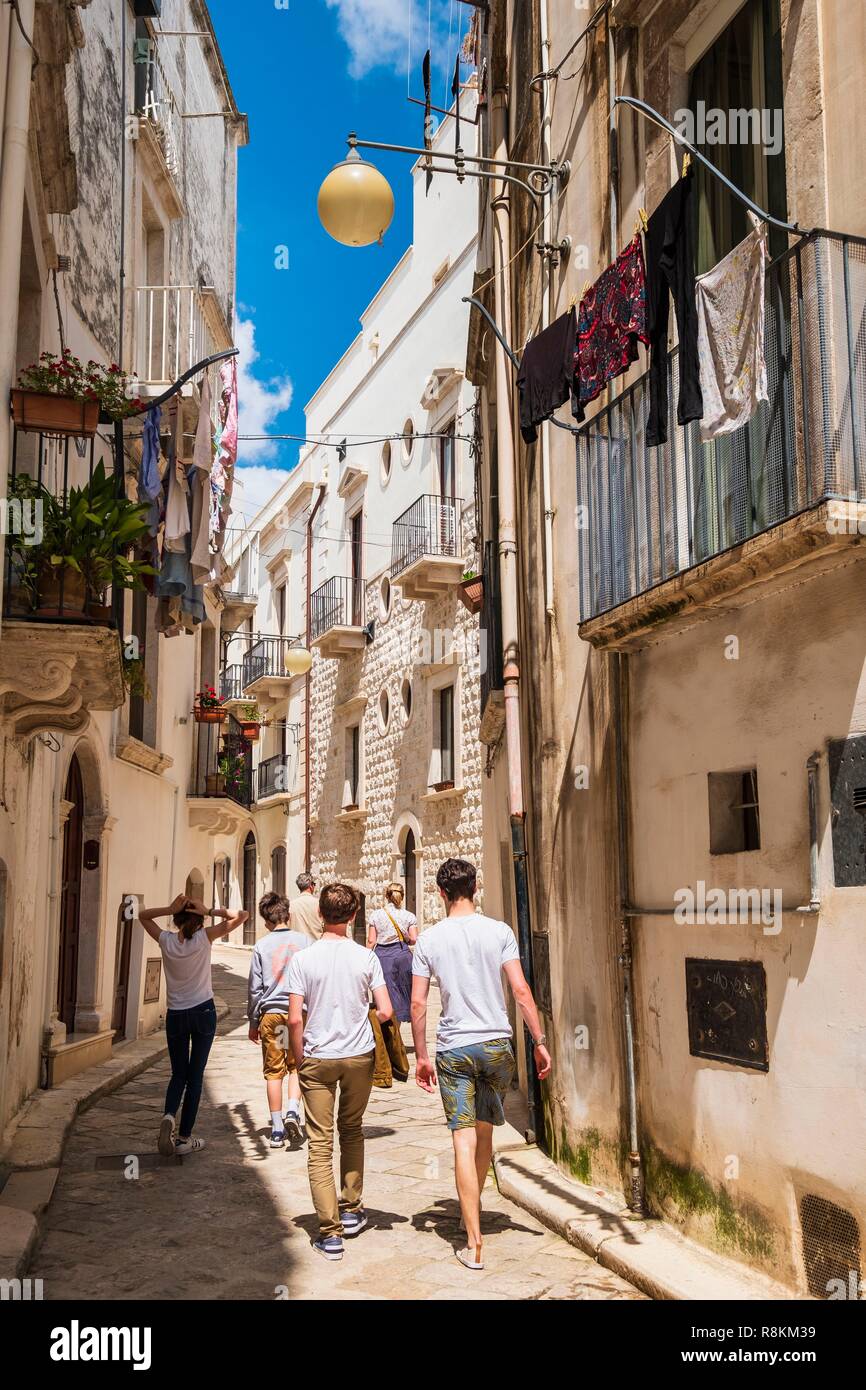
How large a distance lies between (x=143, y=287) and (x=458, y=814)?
9.48 meters

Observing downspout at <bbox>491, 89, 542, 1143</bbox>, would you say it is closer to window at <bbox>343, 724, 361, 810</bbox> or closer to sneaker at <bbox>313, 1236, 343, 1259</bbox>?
sneaker at <bbox>313, 1236, 343, 1259</bbox>

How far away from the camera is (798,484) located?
5375 mm

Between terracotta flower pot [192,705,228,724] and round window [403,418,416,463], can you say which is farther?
round window [403,418,416,463]

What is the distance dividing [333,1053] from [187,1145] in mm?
2850

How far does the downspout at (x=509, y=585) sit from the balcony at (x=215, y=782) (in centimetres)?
1006

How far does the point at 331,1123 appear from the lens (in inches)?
256

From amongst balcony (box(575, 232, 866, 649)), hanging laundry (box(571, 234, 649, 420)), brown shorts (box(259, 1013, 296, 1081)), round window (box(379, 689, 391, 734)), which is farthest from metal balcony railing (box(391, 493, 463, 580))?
balcony (box(575, 232, 866, 649))

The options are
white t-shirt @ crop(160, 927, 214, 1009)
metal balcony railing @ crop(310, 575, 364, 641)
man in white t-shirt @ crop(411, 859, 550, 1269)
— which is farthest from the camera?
metal balcony railing @ crop(310, 575, 364, 641)

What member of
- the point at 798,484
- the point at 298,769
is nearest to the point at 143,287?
the point at 798,484

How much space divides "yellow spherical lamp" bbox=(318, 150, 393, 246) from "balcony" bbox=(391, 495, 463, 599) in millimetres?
13302

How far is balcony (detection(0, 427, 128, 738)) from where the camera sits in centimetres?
766

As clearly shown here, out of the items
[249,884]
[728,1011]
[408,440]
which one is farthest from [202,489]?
[249,884]

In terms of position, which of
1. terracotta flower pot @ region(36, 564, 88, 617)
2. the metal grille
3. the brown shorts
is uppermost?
terracotta flower pot @ region(36, 564, 88, 617)

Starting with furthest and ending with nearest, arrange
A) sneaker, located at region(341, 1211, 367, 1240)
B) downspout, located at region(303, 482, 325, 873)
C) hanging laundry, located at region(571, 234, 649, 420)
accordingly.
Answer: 1. downspout, located at region(303, 482, 325, 873)
2. hanging laundry, located at region(571, 234, 649, 420)
3. sneaker, located at region(341, 1211, 367, 1240)
